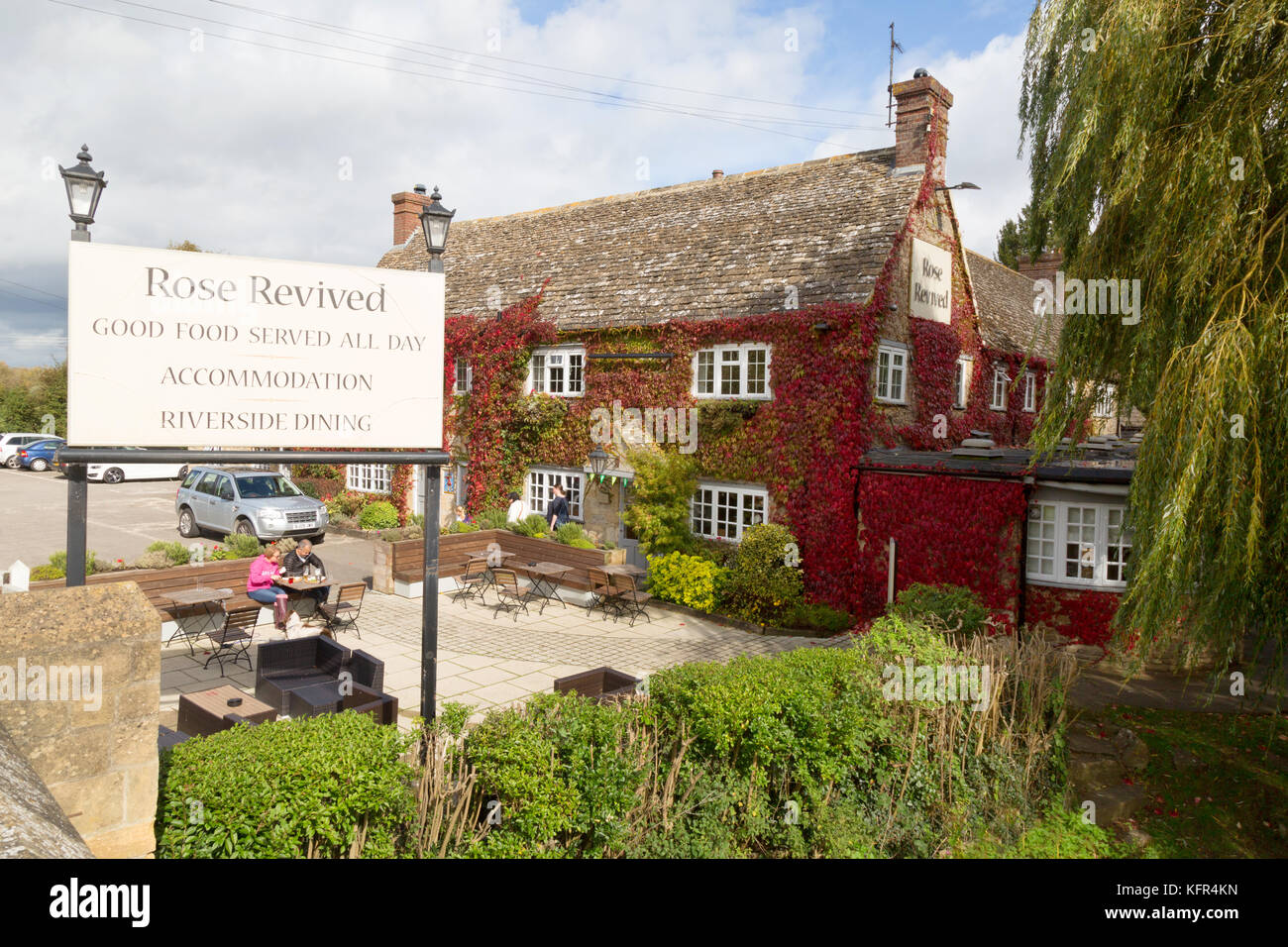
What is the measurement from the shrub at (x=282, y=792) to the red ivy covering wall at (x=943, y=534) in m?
11.4

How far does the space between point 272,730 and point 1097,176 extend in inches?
352

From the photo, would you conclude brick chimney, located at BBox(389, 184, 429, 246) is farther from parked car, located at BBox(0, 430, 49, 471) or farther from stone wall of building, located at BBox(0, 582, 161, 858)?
stone wall of building, located at BBox(0, 582, 161, 858)

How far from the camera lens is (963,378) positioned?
19.7 m

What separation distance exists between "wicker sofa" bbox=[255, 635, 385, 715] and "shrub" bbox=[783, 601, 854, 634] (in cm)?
799

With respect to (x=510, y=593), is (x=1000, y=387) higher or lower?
higher

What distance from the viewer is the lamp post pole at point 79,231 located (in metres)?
5.62

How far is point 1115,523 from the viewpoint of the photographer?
1291 cm

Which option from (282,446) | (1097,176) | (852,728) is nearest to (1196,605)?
(852,728)

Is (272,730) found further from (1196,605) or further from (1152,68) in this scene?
(1152,68)

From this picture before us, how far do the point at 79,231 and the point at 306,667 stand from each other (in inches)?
214

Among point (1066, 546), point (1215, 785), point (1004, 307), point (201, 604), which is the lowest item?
point (1215, 785)

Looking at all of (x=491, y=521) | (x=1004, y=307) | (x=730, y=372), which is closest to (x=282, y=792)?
(x=730, y=372)

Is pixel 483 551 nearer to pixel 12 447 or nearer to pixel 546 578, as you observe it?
pixel 546 578

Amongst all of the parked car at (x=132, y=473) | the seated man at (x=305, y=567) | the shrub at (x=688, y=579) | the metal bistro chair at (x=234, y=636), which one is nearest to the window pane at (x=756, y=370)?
the shrub at (x=688, y=579)
